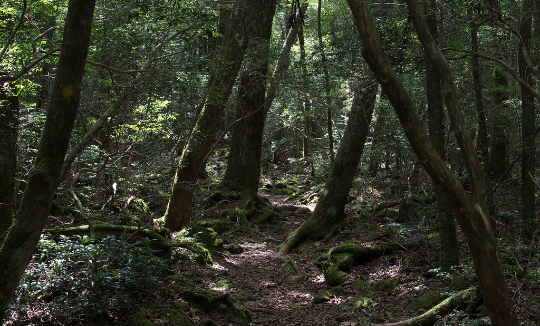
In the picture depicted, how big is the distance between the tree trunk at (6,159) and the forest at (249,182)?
3cm

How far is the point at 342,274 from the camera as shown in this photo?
24.0 feet

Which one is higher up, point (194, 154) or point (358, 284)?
point (194, 154)

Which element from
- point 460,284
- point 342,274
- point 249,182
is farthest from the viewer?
point 249,182

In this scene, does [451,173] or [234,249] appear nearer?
[451,173]

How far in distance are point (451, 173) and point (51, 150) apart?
3.52m

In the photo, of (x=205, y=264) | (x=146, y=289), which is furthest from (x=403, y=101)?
(x=205, y=264)

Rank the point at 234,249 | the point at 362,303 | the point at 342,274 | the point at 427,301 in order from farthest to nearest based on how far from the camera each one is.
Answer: the point at 234,249 → the point at 342,274 → the point at 362,303 → the point at 427,301

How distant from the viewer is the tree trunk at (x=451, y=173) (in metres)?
3.29

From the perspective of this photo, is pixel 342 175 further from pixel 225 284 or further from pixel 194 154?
pixel 225 284

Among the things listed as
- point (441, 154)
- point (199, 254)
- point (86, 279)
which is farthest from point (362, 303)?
point (86, 279)

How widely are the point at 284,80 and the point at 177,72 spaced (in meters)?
4.13

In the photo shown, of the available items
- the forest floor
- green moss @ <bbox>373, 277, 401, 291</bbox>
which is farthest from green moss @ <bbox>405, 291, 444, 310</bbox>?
green moss @ <bbox>373, 277, 401, 291</bbox>

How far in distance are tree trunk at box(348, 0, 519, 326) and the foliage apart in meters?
3.54

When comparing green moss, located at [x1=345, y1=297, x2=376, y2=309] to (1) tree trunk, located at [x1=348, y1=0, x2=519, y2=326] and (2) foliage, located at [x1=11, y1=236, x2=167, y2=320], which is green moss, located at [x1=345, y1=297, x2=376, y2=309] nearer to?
(1) tree trunk, located at [x1=348, y1=0, x2=519, y2=326]
